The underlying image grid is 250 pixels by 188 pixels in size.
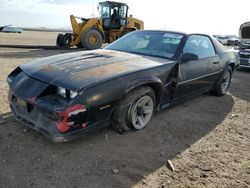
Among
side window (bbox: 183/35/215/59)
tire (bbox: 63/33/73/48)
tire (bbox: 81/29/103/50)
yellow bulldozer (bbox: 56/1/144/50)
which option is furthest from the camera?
tire (bbox: 63/33/73/48)

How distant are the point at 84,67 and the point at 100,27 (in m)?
12.5

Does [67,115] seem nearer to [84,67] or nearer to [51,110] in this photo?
[51,110]

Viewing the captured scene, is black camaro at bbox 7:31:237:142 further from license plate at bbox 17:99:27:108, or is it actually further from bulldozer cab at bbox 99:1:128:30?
bulldozer cab at bbox 99:1:128:30

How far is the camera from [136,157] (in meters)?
3.13

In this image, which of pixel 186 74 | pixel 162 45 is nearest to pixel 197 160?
pixel 186 74

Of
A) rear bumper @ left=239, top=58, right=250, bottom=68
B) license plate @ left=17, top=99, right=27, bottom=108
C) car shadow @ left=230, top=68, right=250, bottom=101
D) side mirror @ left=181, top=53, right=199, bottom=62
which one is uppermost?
side mirror @ left=181, top=53, right=199, bottom=62

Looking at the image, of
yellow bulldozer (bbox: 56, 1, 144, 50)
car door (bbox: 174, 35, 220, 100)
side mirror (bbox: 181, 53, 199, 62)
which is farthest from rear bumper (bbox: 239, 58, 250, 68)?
yellow bulldozer (bbox: 56, 1, 144, 50)

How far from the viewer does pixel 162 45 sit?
14.6 ft

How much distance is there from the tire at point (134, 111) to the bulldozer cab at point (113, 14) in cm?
1239

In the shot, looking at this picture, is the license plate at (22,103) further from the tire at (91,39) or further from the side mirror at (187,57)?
the tire at (91,39)

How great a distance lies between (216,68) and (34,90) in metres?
3.76

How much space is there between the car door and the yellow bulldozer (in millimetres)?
10263

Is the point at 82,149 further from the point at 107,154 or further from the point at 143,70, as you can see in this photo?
the point at 143,70

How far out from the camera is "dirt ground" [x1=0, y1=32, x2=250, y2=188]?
8.82 feet
